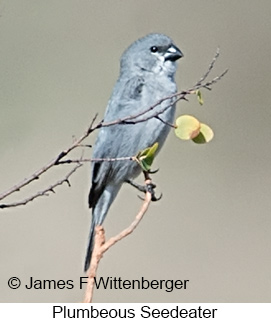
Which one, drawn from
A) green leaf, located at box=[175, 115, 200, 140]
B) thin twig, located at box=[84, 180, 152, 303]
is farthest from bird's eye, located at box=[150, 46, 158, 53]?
thin twig, located at box=[84, 180, 152, 303]

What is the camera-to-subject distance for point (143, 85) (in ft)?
5.53

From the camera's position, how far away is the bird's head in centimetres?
162

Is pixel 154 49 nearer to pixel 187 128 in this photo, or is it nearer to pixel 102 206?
pixel 102 206

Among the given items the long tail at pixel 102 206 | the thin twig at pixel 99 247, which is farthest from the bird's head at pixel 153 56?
the thin twig at pixel 99 247

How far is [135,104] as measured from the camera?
167 cm

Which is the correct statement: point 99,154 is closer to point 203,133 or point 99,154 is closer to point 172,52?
point 172,52

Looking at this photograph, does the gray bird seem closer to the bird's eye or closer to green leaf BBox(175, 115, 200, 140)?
the bird's eye

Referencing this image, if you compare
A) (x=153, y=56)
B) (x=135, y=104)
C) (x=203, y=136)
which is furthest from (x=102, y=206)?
(x=203, y=136)

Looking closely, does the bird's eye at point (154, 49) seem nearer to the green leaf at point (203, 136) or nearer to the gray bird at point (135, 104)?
the gray bird at point (135, 104)

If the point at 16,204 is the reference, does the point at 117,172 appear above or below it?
above

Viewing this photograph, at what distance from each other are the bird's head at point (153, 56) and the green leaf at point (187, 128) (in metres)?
0.86

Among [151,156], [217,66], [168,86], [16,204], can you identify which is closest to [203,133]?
[151,156]

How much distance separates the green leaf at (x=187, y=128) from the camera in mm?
744
